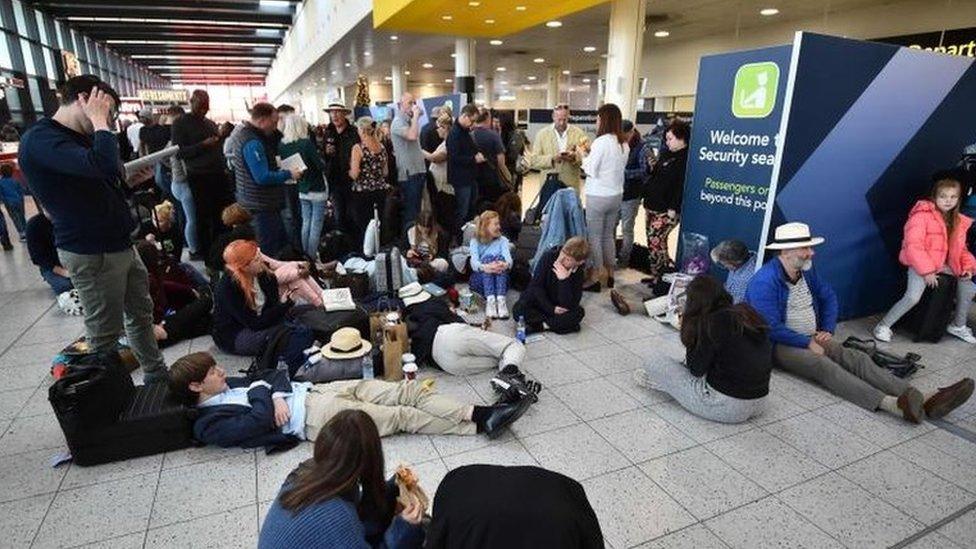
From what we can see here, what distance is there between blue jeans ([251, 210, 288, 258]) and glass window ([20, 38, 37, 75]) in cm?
1519

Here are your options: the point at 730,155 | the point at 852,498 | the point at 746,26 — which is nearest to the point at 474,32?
the point at 746,26

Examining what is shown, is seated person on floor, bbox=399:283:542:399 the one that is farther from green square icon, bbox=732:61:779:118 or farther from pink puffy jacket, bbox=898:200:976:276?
pink puffy jacket, bbox=898:200:976:276

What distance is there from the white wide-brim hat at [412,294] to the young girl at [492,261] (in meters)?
0.62

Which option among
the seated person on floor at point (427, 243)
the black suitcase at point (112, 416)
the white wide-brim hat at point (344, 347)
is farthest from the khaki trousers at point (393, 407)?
the seated person on floor at point (427, 243)

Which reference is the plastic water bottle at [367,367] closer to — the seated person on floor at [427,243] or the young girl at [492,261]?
the young girl at [492,261]

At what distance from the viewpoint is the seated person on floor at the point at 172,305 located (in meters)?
3.93

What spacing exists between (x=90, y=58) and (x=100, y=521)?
31886 millimetres

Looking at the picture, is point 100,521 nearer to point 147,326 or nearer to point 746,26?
point 147,326

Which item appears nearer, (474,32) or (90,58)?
(474,32)

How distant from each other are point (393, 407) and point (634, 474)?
1.27m

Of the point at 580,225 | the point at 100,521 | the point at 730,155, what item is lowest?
the point at 100,521

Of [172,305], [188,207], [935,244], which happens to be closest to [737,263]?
[935,244]

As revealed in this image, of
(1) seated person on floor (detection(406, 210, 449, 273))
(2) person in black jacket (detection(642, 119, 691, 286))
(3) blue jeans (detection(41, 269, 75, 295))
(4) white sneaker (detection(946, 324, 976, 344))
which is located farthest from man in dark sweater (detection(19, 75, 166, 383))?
(4) white sneaker (detection(946, 324, 976, 344))

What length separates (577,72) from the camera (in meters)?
20.1
